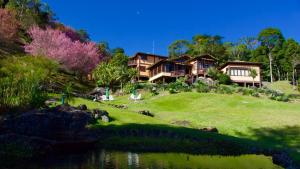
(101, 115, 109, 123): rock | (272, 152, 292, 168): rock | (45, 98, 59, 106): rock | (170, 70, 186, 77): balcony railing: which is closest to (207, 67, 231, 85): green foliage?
(170, 70, 186, 77): balcony railing

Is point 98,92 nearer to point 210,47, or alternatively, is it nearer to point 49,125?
point 49,125

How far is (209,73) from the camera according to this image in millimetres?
82438

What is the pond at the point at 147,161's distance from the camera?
19109 millimetres

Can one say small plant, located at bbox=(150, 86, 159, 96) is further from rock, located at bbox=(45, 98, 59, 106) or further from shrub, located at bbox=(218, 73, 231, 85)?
rock, located at bbox=(45, 98, 59, 106)

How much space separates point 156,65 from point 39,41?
30.6 m

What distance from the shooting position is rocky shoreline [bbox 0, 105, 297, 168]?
852 inches

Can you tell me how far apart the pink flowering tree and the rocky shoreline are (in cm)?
3925

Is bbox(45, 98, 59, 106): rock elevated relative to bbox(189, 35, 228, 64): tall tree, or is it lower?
lower

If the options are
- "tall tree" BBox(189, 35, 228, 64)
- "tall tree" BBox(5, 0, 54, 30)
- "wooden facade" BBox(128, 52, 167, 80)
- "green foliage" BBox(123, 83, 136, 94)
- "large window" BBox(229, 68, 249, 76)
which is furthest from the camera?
"tall tree" BBox(189, 35, 228, 64)

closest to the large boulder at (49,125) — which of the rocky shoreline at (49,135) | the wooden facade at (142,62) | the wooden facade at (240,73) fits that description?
the rocky shoreline at (49,135)

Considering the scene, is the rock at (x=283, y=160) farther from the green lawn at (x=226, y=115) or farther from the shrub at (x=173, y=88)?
the shrub at (x=173, y=88)

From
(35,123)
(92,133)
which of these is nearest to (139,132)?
(92,133)

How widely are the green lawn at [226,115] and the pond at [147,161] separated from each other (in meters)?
3.78

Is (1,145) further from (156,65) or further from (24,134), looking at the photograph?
(156,65)
